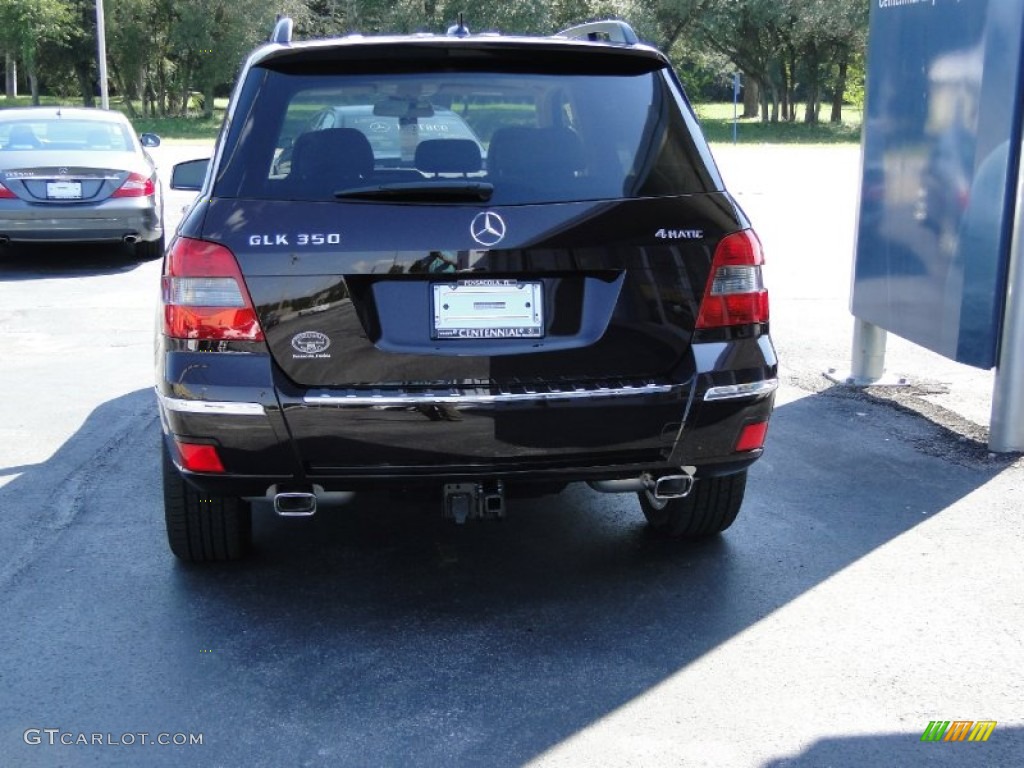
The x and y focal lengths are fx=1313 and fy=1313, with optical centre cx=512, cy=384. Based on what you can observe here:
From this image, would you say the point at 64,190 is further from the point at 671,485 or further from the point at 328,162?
the point at 671,485

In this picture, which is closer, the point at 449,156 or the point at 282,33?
the point at 449,156

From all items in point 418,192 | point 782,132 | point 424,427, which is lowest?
point 782,132

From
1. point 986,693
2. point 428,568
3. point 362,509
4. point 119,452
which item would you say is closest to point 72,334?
point 119,452

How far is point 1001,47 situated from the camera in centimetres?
→ 613

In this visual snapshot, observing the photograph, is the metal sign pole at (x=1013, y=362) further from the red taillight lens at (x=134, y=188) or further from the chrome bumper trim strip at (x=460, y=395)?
the red taillight lens at (x=134, y=188)

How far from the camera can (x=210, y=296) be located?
407cm

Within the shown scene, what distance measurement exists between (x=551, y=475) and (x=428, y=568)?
973 millimetres

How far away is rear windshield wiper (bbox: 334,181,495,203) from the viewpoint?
13.4ft

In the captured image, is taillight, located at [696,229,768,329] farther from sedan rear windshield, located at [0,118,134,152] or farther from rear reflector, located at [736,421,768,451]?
sedan rear windshield, located at [0,118,134,152]

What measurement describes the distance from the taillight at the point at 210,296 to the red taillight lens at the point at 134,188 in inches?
374

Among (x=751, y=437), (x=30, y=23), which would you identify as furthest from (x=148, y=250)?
(x=30, y=23)

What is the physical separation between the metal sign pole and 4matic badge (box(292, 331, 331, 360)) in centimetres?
375

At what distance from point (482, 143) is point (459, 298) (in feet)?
2.33

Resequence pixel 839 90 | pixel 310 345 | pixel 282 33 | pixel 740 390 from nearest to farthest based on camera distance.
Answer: pixel 310 345 → pixel 740 390 → pixel 282 33 → pixel 839 90
